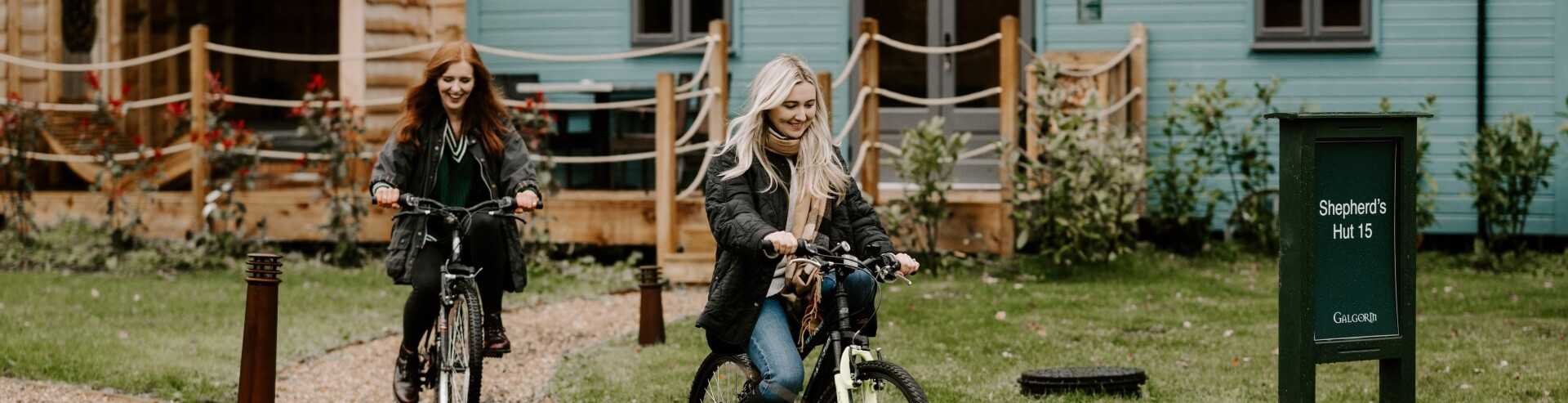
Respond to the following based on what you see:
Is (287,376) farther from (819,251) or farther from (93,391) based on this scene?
(819,251)

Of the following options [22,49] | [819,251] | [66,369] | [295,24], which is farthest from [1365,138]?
[295,24]

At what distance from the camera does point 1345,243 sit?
16.2 feet

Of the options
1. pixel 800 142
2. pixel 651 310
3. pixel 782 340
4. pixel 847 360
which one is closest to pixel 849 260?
pixel 847 360

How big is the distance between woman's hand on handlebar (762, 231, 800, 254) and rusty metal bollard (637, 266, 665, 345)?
371cm

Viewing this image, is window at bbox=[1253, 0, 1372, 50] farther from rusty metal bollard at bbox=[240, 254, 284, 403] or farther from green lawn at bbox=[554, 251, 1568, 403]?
rusty metal bollard at bbox=[240, 254, 284, 403]

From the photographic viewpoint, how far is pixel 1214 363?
7.25 meters

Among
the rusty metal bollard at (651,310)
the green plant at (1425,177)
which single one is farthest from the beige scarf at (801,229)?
the green plant at (1425,177)

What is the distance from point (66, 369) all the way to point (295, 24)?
12015mm

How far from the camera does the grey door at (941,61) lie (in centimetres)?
1341

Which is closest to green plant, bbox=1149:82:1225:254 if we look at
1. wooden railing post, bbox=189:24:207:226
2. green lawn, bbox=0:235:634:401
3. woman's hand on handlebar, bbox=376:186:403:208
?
green lawn, bbox=0:235:634:401

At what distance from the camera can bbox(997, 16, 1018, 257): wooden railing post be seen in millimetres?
10570

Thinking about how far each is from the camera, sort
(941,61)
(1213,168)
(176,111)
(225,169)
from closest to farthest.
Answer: (176,111) < (225,169) < (1213,168) < (941,61)

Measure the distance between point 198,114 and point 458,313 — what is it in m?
6.61

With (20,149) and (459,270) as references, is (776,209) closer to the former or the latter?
(459,270)
